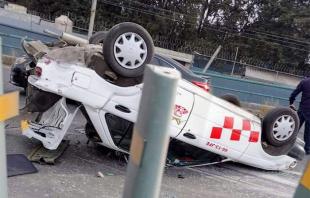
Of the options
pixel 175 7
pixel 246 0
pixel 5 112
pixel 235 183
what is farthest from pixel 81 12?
pixel 5 112

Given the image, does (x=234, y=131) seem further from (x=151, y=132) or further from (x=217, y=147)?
(x=151, y=132)

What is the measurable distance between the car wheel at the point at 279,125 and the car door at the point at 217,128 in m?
0.37

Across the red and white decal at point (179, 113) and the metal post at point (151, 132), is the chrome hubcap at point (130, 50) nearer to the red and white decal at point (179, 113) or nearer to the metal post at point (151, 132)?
the red and white decal at point (179, 113)

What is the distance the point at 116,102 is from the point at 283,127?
2430mm

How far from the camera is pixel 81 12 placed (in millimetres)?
42094

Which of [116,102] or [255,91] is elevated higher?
[116,102]

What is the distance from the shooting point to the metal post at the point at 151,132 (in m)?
1.51

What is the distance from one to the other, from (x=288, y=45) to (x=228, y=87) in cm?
3145

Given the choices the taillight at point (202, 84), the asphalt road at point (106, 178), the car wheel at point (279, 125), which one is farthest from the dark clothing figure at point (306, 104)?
the car wheel at point (279, 125)

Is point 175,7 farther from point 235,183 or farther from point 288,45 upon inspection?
point 235,183

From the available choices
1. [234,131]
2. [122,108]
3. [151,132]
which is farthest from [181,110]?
[151,132]

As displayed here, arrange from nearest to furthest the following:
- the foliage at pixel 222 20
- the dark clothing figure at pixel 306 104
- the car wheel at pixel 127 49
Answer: the car wheel at pixel 127 49
the dark clothing figure at pixel 306 104
the foliage at pixel 222 20

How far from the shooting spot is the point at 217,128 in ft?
17.7

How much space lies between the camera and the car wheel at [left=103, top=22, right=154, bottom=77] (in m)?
4.88
